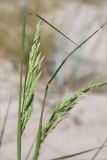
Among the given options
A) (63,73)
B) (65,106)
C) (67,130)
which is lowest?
(65,106)

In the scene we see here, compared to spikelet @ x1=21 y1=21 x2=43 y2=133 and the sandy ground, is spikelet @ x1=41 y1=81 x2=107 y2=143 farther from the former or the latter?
the sandy ground

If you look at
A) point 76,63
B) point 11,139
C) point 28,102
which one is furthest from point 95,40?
point 28,102

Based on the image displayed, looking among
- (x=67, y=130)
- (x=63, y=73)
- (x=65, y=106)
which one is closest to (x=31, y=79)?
(x=65, y=106)

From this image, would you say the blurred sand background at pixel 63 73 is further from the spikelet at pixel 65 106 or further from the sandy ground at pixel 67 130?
the spikelet at pixel 65 106

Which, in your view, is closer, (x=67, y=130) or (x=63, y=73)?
(x=67, y=130)

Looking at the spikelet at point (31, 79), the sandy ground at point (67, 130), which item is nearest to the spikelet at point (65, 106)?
the spikelet at point (31, 79)

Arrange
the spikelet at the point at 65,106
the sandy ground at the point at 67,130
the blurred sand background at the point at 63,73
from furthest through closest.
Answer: the blurred sand background at the point at 63,73 < the sandy ground at the point at 67,130 < the spikelet at the point at 65,106

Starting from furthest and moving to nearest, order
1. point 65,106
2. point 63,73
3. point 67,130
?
point 63,73
point 67,130
point 65,106

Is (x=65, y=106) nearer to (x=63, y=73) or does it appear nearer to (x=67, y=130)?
(x=67, y=130)

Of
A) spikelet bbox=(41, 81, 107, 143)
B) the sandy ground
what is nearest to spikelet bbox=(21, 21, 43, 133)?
spikelet bbox=(41, 81, 107, 143)

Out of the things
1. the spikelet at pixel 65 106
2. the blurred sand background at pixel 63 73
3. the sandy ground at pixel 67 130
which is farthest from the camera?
the blurred sand background at pixel 63 73
